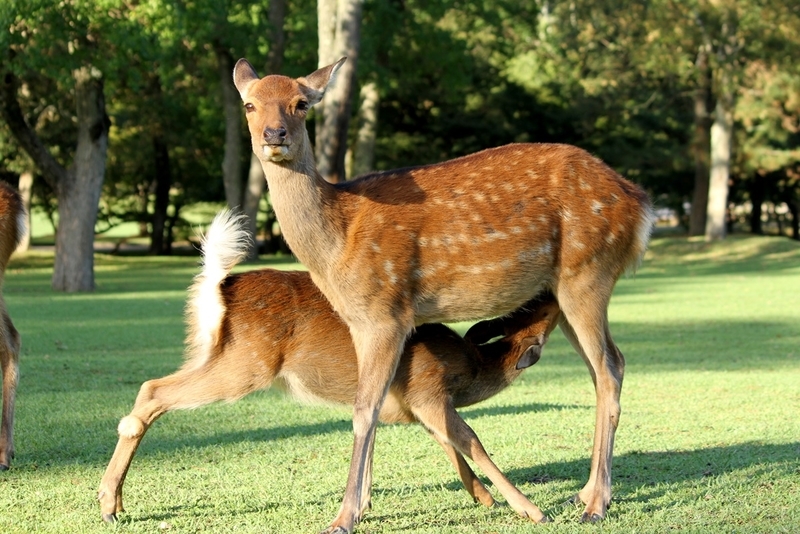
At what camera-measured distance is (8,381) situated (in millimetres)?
7398

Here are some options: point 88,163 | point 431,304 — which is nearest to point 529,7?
point 88,163

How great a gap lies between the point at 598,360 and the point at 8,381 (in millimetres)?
3803

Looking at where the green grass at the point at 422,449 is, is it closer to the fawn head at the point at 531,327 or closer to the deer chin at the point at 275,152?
the fawn head at the point at 531,327

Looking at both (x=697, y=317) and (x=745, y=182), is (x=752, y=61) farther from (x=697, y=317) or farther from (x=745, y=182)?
(x=697, y=317)

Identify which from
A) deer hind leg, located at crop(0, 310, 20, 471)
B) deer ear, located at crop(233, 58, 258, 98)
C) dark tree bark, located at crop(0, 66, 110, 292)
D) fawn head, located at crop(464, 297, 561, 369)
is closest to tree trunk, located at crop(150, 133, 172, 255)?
dark tree bark, located at crop(0, 66, 110, 292)

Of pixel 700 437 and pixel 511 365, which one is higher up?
pixel 511 365

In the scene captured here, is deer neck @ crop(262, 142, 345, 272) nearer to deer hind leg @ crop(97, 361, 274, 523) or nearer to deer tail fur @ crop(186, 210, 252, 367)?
deer tail fur @ crop(186, 210, 252, 367)

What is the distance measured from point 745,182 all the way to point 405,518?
143 ft

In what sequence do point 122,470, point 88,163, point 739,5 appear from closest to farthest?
1. point 122,470
2. point 88,163
3. point 739,5

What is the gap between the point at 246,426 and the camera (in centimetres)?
837

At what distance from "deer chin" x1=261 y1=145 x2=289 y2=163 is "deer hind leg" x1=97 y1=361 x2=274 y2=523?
1058 millimetres

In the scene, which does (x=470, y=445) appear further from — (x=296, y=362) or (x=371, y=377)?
(x=296, y=362)

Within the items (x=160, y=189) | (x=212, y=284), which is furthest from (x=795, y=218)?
(x=212, y=284)

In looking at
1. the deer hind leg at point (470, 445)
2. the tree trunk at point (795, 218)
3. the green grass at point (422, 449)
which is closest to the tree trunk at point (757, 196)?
the tree trunk at point (795, 218)
